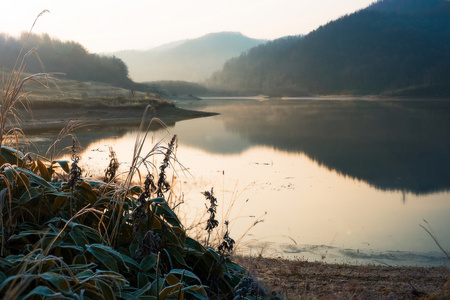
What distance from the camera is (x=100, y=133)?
18.2 metres

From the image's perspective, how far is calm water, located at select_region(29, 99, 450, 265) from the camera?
662 centimetres

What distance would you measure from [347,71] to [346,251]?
11825cm

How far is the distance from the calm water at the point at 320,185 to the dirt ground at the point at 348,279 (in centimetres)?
38

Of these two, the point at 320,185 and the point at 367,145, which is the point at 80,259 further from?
the point at 367,145

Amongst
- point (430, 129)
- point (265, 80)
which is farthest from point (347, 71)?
point (430, 129)

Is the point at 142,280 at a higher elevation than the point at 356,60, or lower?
lower

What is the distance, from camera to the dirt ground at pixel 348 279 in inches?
156

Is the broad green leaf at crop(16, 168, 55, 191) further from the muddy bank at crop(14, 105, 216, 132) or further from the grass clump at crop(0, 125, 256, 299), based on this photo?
the muddy bank at crop(14, 105, 216, 132)

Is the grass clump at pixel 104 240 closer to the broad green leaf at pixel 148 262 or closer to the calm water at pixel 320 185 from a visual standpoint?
the broad green leaf at pixel 148 262

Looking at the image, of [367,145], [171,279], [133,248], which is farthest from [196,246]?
[367,145]

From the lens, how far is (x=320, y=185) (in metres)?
10.8

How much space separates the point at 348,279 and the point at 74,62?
69995mm

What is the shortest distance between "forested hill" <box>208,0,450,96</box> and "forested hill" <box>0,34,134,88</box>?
41795 mm

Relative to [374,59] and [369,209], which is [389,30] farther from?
[369,209]
